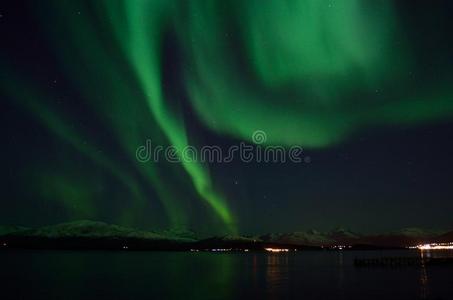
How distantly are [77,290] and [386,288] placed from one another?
120 ft

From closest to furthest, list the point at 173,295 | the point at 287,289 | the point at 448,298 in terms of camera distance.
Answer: the point at 448,298 → the point at 173,295 → the point at 287,289

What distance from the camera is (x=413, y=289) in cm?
5603

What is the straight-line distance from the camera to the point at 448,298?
45.0m

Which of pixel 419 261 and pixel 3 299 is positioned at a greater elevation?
pixel 419 261

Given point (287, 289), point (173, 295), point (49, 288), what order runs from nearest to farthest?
1. point (173, 295)
2. point (287, 289)
3. point (49, 288)

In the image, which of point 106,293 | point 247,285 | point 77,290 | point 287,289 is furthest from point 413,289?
point 77,290

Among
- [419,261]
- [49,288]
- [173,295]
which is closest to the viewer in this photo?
[173,295]

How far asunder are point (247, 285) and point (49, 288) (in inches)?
988

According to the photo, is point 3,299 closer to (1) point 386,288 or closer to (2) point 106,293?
(2) point 106,293

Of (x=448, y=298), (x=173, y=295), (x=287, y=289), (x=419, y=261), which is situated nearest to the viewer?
(x=448, y=298)

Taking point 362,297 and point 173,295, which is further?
point 173,295

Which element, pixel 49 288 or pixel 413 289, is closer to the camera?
pixel 413 289

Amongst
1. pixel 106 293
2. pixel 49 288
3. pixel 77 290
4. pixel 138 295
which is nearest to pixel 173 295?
pixel 138 295

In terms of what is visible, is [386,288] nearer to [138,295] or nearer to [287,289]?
[287,289]
